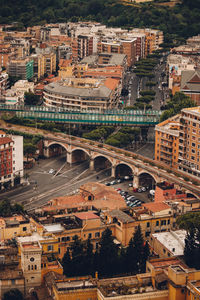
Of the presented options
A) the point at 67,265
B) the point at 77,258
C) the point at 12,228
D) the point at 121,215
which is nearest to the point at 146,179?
the point at 121,215

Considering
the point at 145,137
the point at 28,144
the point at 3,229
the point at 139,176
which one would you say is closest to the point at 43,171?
the point at 28,144

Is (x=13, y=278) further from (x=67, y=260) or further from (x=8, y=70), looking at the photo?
(x=8, y=70)

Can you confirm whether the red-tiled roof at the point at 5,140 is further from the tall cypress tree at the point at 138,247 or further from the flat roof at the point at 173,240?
the tall cypress tree at the point at 138,247

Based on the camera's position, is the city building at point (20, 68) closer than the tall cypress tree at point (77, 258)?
No

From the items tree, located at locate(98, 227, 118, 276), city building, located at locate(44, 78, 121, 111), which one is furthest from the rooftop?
city building, located at locate(44, 78, 121, 111)

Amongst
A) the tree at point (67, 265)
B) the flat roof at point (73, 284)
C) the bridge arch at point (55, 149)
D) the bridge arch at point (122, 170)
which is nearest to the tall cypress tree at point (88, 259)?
the tree at point (67, 265)

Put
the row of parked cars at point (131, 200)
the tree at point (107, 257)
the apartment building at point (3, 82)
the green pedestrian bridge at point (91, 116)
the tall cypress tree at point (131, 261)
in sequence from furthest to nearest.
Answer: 1. the apartment building at point (3, 82)
2. the green pedestrian bridge at point (91, 116)
3. the row of parked cars at point (131, 200)
4. the tall cypress tree at point (131, 261)
5. the tree at point (107, 257)

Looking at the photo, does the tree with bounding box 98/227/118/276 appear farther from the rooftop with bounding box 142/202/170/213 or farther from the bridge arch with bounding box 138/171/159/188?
the bridge arch with bounding box 138/171/159/188
